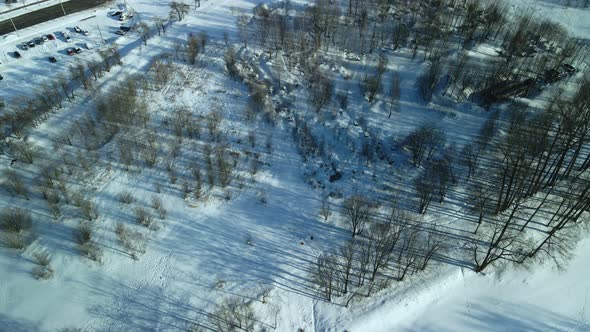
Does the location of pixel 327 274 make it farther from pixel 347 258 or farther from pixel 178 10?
pixel 178 10

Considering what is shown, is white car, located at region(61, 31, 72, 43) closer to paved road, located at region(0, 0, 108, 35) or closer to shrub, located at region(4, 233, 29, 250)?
paved road, located at region(0, 0, 108, 35)

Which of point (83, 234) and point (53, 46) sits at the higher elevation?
point (53, 46)

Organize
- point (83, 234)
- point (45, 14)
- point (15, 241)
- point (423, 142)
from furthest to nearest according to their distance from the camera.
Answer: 1. point (45, 14)
2. point (423, 142)
3. point (83, 234)
4. point (15, 241)

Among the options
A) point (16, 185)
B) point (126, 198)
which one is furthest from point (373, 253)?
point (16, 185)

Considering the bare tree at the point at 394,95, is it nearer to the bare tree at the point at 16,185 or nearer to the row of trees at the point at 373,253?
the row of trees at the point at 373,253

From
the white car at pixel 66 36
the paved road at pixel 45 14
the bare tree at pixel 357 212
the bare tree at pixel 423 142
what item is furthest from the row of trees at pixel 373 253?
the paved road at pixel 45 14

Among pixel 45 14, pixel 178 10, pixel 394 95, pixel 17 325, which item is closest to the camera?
pixel 17 325

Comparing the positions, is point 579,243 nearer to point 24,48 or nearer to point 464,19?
point 464,19
